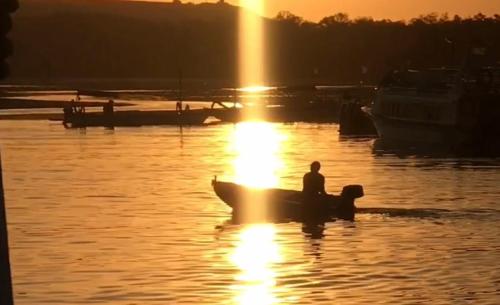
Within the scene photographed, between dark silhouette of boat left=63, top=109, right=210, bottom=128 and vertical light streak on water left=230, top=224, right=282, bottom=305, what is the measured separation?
64981 mm

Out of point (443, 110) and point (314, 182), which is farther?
point (443, 110)

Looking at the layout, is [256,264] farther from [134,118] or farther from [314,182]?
[134,118]

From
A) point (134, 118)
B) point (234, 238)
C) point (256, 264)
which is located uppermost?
point (256, 264)

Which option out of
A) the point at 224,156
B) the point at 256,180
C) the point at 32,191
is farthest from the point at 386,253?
the point at 224,156

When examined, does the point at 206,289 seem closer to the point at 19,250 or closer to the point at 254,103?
the point at 19,250

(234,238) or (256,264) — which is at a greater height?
(256,264)

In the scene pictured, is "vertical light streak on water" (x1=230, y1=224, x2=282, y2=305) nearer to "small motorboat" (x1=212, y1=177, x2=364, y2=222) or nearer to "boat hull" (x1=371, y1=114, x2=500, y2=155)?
"small motorboat" (x1=212, y1=177, x2=364, y2=222)

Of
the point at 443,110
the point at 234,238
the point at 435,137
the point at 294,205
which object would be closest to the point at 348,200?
the point at 294,205

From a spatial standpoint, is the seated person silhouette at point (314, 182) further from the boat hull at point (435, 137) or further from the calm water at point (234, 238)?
the boat hull at point (435, 137)

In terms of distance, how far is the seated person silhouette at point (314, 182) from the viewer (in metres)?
34.7

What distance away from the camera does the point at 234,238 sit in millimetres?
33938

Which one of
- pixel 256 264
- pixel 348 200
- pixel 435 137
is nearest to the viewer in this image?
pixel 256 264

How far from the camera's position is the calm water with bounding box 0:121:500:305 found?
2559 cm

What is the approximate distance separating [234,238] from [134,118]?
70.4m
